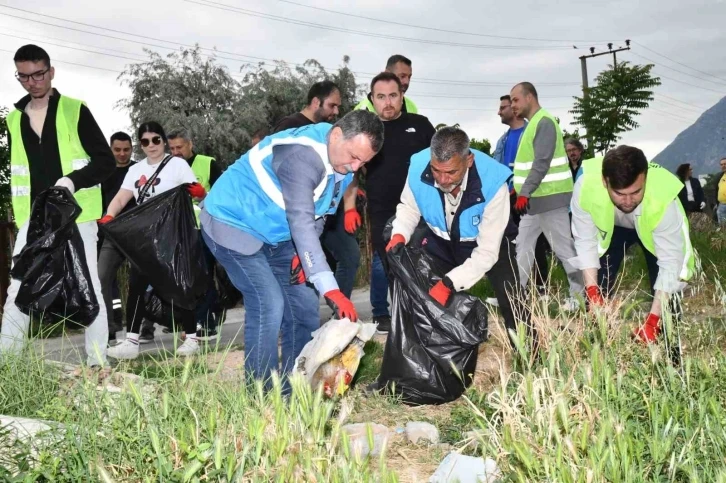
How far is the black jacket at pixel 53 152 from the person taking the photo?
5039 millimetres

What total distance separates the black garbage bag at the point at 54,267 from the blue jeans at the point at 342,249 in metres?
1.79

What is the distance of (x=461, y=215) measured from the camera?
473 centimetres

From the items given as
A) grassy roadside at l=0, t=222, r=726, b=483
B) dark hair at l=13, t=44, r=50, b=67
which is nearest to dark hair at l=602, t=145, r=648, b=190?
grassy roadside at l=0, t=222, r=726, b=483

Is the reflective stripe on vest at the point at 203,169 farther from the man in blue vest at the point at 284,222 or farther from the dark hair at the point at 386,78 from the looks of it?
the man in blue vest at the point at 284,222

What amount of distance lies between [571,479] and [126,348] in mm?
4537

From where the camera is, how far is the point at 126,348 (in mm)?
6258

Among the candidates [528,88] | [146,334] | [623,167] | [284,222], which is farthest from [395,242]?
[146,334]

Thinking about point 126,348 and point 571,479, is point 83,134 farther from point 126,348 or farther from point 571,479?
point 571,479

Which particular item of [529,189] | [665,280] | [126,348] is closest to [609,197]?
[665,280]

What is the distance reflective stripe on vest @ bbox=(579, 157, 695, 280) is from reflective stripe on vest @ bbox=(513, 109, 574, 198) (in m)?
2.18

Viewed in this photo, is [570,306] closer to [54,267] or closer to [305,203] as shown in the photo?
[305,203]

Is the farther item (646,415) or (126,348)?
(126,348)

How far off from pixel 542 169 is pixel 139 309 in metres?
3.18

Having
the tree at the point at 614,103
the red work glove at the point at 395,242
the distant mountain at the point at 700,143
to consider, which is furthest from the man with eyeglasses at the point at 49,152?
the distant mountain at the point at 700,143
